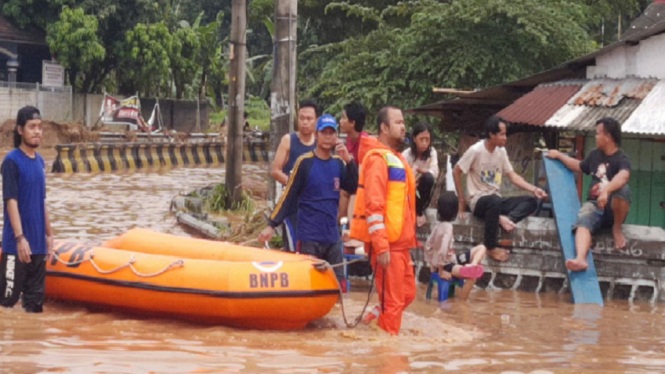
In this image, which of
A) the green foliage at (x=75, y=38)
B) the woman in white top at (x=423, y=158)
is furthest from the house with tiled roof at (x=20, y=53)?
the woman in white top at (x=423, y=158)

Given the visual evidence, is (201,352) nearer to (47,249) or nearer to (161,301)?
(161,301)

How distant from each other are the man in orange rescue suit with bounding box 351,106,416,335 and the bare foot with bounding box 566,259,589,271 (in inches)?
126

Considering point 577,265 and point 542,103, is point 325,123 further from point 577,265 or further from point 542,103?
point 542,103

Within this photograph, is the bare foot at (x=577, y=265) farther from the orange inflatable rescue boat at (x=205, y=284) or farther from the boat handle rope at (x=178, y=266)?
the orange inflatable rescue boat at (x=205, y=284)

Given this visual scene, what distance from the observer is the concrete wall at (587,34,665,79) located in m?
12.7

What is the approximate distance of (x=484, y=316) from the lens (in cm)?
943

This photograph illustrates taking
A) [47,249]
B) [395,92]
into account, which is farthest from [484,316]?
[395,92]

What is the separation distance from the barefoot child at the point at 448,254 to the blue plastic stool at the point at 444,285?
0.17 feet

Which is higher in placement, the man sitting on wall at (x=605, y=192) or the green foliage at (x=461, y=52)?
the green foliage at (x=461, y=52)

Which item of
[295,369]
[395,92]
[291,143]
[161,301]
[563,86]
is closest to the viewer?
[295,369]

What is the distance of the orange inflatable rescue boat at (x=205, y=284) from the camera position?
25.8 feet

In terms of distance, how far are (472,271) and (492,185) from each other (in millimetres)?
1459

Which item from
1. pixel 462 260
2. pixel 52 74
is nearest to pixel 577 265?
pixel 462 260

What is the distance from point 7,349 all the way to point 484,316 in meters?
4.41
